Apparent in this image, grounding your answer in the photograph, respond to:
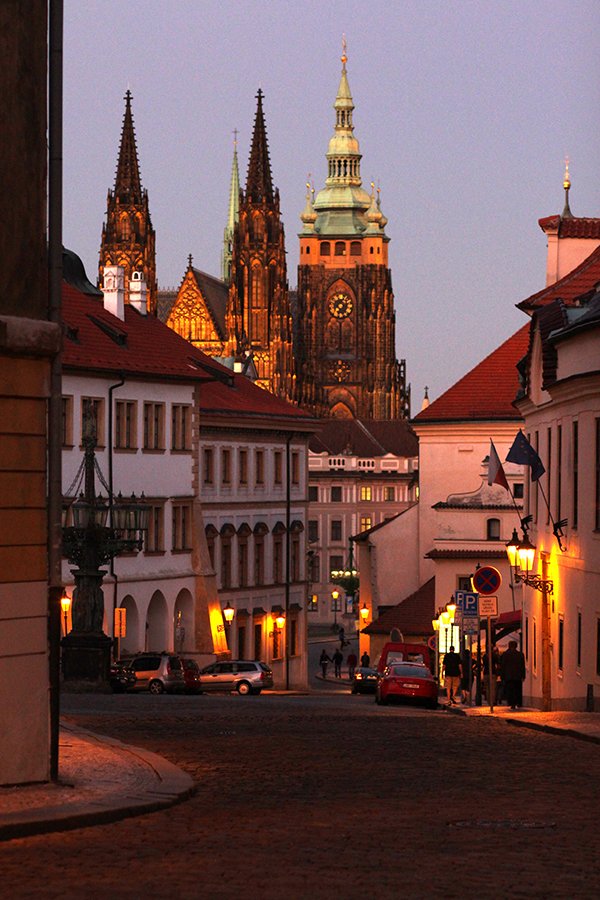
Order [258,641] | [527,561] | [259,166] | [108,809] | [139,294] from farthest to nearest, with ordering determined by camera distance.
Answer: [259,166] < [258,641] < [139,294] < [527,561] < [108,809]

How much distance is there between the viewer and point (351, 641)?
152 meters

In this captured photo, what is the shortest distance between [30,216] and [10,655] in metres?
3.40

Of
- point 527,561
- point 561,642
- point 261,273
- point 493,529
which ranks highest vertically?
point 261,273

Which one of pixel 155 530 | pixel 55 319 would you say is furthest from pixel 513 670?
pixel 155 530

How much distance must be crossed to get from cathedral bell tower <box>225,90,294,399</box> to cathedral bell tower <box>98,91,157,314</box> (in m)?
22.7

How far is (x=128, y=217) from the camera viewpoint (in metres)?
166

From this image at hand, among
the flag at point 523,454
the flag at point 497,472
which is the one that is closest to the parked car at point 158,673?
the flag at point 497,472

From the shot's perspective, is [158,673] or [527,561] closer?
[527,561]

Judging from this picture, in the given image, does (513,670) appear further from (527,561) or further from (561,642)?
(527,561)

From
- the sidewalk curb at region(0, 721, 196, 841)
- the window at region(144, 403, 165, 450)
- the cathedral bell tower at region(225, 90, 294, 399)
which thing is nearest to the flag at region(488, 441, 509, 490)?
the sidewalk curb at region(0, 721, 196, 841)

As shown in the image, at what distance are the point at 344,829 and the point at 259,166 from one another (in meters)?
177

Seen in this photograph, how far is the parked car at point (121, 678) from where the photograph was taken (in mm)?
49594

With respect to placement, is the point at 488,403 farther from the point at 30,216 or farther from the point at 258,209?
the point at 258,209

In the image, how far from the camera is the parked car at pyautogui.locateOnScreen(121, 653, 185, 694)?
5266 cm
